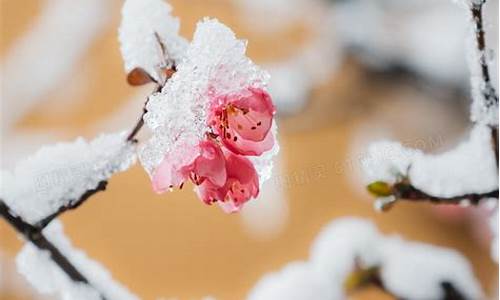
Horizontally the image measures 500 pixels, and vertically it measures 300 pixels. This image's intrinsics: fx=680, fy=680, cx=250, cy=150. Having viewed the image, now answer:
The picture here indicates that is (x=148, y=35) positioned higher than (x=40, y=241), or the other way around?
(x=148, y=35)

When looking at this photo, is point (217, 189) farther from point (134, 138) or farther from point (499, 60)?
point (499, 60)

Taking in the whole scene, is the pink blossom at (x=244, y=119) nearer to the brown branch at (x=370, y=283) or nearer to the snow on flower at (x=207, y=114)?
the snow on flower at (x=207, y=114)

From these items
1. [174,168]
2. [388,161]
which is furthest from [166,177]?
[388,161]

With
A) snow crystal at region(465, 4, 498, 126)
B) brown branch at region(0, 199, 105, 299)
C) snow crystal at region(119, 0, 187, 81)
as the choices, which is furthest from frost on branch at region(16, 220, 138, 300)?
snow crystal at region(465, 4, 498, 126)

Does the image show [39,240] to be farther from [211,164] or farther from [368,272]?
[368,272]

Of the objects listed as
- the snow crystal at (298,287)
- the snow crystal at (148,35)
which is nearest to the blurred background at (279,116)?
the snow crystal at (298,287)

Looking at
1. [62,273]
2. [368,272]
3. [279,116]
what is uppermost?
[279,116]

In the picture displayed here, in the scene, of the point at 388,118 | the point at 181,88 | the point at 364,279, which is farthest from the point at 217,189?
the point at 388,118
